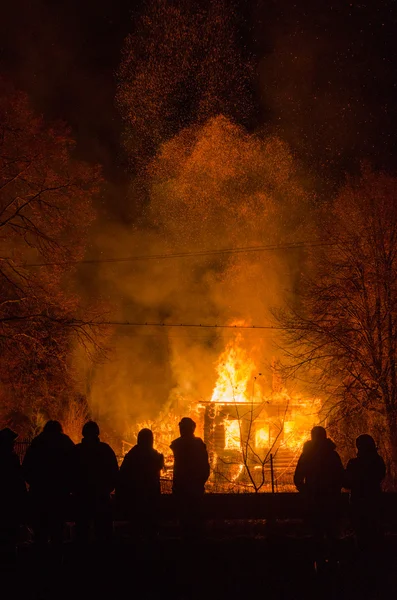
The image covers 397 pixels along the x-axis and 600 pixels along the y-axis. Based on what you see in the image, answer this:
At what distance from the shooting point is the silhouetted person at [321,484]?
232 inches

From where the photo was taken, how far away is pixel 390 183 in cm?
1557

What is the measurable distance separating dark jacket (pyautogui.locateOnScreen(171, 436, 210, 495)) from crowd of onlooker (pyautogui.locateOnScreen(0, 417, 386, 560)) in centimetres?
1

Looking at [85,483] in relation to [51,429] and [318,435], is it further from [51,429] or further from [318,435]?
[318,435]

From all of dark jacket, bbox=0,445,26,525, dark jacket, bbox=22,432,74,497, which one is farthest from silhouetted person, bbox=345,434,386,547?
dark jacket, bbox=0,445,26,525

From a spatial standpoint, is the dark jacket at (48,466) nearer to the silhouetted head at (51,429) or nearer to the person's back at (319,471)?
the silhouetted head at (51,429)

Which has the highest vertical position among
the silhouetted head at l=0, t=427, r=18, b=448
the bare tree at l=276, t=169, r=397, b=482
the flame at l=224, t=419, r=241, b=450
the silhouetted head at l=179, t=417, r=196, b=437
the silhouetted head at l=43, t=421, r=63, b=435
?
the bare tree at l=276, t=169, r=397, b=482

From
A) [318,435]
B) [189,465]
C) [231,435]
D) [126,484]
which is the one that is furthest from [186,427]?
[231,435]

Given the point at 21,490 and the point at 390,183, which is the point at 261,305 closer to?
the point at 390,183

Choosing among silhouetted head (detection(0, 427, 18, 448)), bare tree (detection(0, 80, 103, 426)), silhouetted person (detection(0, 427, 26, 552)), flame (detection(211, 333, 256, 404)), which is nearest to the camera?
silhouetted person (detection(0, 427, 26, 552))

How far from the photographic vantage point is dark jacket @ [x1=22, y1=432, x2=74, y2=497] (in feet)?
18.3

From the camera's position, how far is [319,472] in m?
6.00

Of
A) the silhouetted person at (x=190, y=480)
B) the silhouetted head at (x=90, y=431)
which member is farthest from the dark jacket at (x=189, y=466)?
the silhouetted head at (x=90, y=431)

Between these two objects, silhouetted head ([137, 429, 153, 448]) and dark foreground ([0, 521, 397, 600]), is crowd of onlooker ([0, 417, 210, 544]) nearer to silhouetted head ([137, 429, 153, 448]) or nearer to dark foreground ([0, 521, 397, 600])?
silhouetted head ([137, 429, 153, 448])

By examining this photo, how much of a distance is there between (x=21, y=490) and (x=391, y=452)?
427 inches
